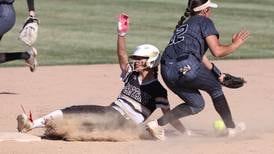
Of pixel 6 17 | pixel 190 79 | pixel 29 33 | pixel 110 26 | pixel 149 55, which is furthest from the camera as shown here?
pixel 110 26

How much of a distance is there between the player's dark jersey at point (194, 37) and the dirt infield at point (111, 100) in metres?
0.79

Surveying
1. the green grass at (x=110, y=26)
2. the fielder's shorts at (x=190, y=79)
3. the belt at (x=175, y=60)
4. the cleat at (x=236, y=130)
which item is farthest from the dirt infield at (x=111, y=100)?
the green grass at (x=110, y=26)

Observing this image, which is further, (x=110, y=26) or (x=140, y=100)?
(x=110, y=26)

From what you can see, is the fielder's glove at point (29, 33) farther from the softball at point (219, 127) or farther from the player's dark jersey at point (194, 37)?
the softball at point (219, 127)

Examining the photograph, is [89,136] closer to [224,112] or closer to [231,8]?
[224,112]

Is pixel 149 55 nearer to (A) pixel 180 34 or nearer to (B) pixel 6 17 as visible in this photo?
(A) pixel 180 34

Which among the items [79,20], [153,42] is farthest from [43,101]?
[79,20]

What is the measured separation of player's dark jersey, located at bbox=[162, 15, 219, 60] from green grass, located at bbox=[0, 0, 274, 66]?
6.05 meters

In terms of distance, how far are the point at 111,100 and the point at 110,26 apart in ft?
28.6

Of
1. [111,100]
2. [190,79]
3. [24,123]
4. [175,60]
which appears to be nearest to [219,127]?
[190,79]

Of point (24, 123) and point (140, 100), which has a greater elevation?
point (140, 100)

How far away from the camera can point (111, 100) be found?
9641 millimetres

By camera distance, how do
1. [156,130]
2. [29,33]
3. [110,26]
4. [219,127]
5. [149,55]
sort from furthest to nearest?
[110,26] → [29,33] → [219,127] → [149,55] → [156,130]

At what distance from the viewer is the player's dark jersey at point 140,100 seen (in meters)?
7.35
